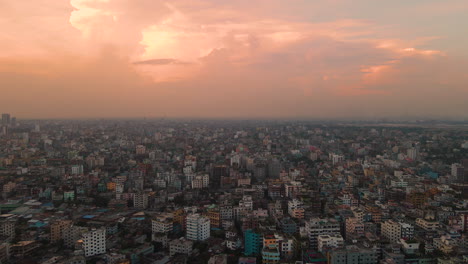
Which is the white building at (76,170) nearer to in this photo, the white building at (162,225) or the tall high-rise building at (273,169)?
the white building at (162,225)

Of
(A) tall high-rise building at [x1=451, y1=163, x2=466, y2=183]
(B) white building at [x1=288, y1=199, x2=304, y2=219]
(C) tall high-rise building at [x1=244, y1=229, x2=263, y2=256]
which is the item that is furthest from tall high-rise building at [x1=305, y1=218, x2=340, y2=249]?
(A) tall high-rise building at [x1=451, y1=163, x2=466, y2=183]

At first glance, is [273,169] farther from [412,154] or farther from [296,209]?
[412,154]

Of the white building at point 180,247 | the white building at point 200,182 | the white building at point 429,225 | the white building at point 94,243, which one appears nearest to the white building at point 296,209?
the white building at point 429,225

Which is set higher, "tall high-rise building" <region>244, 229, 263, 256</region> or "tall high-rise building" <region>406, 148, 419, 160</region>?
"tall high-rise building" <region>406, 148, 419, 160</region>

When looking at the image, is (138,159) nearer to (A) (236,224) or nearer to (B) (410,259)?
(A) (236,224)

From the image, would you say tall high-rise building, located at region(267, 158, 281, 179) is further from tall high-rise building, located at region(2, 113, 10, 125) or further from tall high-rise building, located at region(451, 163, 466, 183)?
tall high-rise building, located at region(2, 113, 10, 125)

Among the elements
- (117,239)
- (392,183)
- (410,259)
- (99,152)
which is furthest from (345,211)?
(99,152)
